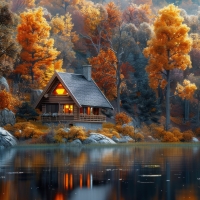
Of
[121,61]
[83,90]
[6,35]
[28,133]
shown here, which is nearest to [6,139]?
[28,133]

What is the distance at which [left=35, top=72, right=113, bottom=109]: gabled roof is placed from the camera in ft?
200

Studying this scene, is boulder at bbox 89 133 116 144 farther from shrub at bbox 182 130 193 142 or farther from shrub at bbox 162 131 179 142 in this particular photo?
shrub at bbox 182 130 193 142

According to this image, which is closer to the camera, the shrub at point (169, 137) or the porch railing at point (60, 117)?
the porch railing at point (60, 117)

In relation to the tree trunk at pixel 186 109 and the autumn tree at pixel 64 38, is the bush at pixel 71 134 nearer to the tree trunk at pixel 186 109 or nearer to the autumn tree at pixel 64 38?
the tree trunk at pixel 186 109

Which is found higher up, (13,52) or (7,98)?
(13,52)

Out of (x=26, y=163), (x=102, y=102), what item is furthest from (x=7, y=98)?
(x=26, y=163)

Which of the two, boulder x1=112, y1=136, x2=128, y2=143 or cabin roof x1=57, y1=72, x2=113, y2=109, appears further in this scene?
cabin roof x1=57, y1=72, x2=113, y2=109

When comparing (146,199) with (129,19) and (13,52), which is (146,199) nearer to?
(13,52)

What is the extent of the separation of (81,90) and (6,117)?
30.7 ft

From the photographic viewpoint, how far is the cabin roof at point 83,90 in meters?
61.5

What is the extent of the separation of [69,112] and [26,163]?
31560 mm

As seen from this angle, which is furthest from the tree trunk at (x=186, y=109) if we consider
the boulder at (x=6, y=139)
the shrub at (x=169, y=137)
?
the boulder at (x=6, y=139)

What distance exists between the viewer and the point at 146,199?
1878cm

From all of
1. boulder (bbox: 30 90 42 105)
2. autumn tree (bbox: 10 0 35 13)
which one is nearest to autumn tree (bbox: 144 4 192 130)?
boulder (bbox: 30 90 42 105)
